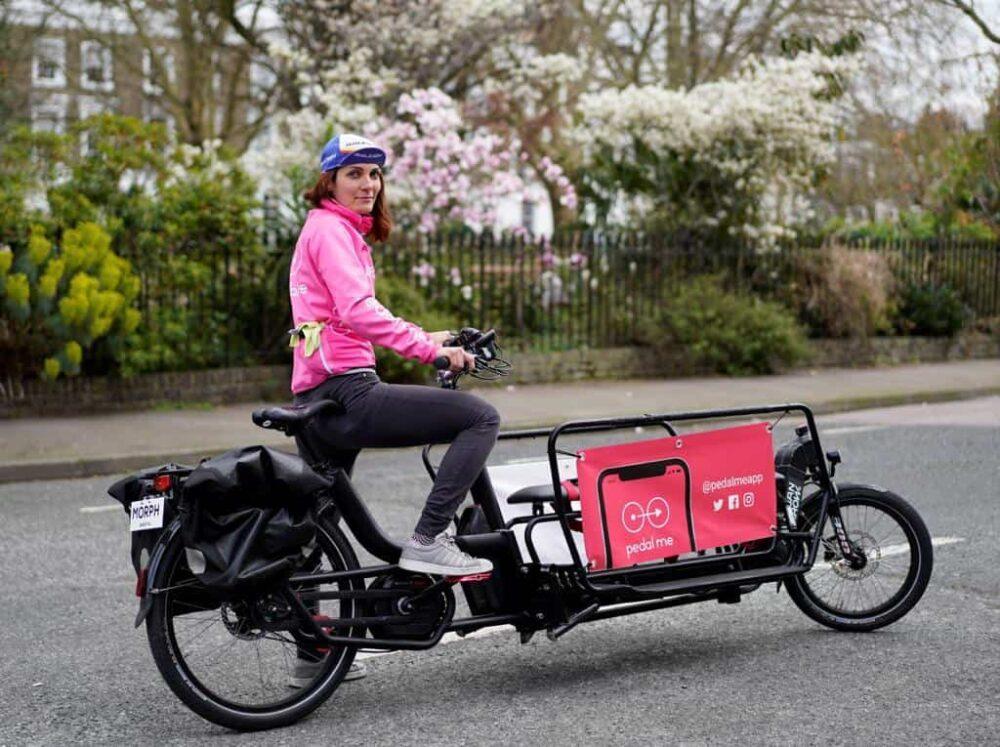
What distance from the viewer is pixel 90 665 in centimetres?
536

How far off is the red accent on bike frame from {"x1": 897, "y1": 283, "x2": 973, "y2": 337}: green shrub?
17.0 m

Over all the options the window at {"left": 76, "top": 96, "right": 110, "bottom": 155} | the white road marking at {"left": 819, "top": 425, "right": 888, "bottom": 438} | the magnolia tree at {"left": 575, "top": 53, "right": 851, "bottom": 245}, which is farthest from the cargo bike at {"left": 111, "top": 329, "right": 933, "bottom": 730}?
the window at {"left": 76, "top": 96, "right": 110, "bottom": 155}

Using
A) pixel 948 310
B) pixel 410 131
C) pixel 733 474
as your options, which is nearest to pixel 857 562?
pixel 733 474

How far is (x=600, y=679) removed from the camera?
509 cm

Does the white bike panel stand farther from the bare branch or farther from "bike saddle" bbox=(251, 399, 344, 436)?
the bare branch

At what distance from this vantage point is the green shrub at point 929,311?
2155cm

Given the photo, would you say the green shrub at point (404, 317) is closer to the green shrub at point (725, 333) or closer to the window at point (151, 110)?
the green shrub at point (725, 333)

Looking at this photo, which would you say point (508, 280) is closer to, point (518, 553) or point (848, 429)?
point (848, 429)

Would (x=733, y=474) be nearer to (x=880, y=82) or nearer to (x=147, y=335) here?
(x=147, y=335)

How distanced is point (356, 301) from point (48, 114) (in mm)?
27181

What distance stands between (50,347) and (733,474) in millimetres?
9540

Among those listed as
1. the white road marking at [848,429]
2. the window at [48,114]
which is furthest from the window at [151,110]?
the white road marking at [848,429]

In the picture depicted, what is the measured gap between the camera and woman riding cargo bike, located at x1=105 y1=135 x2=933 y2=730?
4461 mm

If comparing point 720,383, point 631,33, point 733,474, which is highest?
point 631,33
